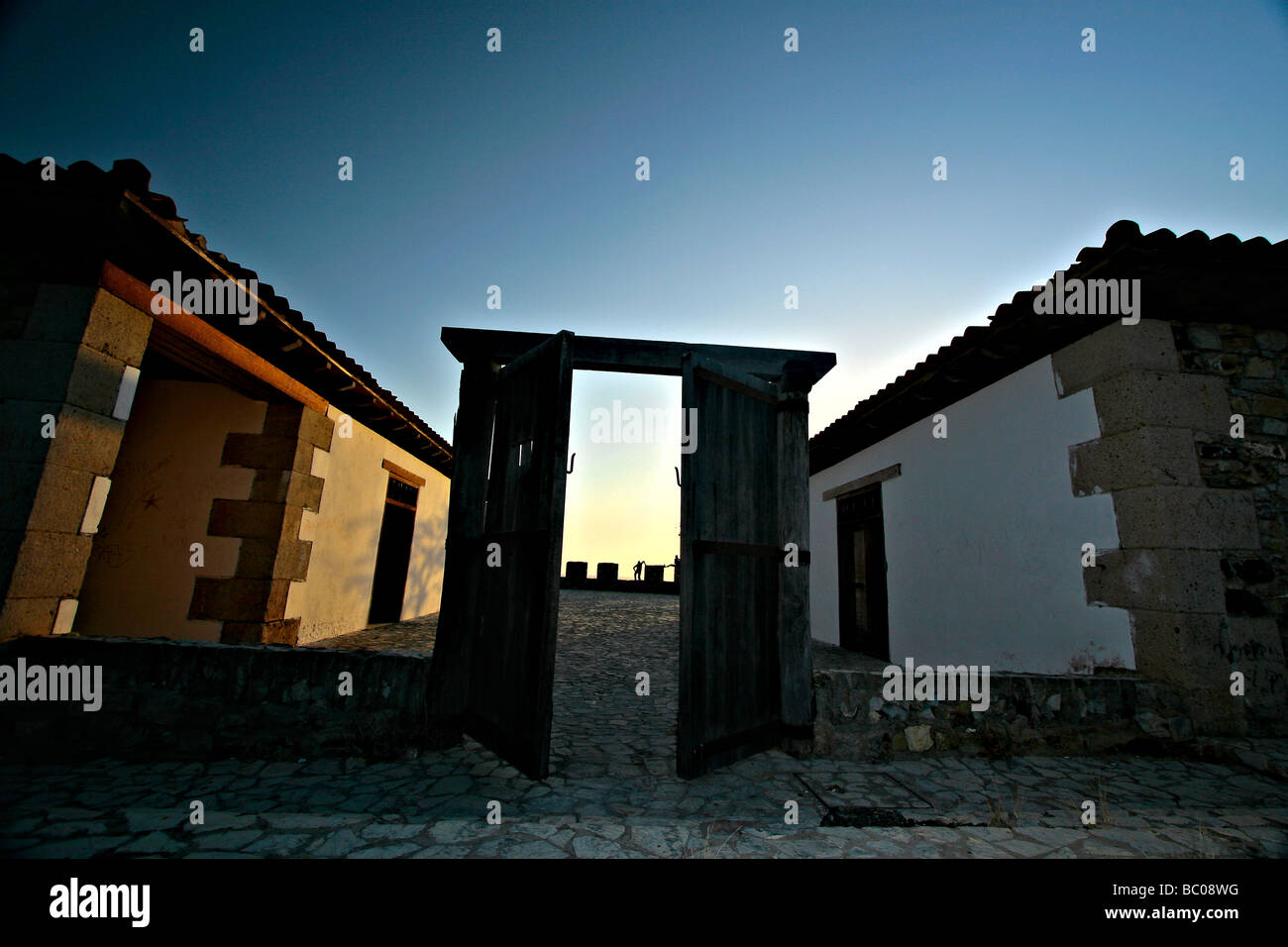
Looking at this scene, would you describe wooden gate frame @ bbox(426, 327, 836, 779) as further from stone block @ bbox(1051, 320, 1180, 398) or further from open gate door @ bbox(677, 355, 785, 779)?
stone block @ bbox(1051, 320, 1180, 398)

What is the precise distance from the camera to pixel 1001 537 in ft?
17.2

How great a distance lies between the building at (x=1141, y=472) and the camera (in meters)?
3.56

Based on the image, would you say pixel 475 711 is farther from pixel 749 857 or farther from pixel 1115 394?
pixel 1115 394

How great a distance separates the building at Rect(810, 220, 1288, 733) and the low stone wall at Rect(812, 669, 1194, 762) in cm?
49

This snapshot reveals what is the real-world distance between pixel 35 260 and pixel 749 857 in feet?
20.4

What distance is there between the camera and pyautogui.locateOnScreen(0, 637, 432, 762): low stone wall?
3.03 m

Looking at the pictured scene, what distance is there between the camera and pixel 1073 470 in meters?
4.41

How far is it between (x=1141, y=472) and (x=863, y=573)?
16.3 ft

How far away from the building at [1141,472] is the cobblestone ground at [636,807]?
988 millimetres

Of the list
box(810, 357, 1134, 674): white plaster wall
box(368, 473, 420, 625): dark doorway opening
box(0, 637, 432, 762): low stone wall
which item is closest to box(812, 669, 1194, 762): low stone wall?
box(810, 357, 1134, 674): white plaster wall

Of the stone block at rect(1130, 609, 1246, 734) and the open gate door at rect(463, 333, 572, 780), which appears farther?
the stone block at rect(1130, 609, 1246, 734)

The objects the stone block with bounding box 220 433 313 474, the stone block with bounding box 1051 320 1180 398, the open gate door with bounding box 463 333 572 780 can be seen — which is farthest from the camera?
the stone block with bounding box 220 433 313 474

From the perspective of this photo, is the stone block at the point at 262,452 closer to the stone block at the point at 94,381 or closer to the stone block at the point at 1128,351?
the stone block at the point at 94,381

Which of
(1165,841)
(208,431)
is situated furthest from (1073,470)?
(208,431)
